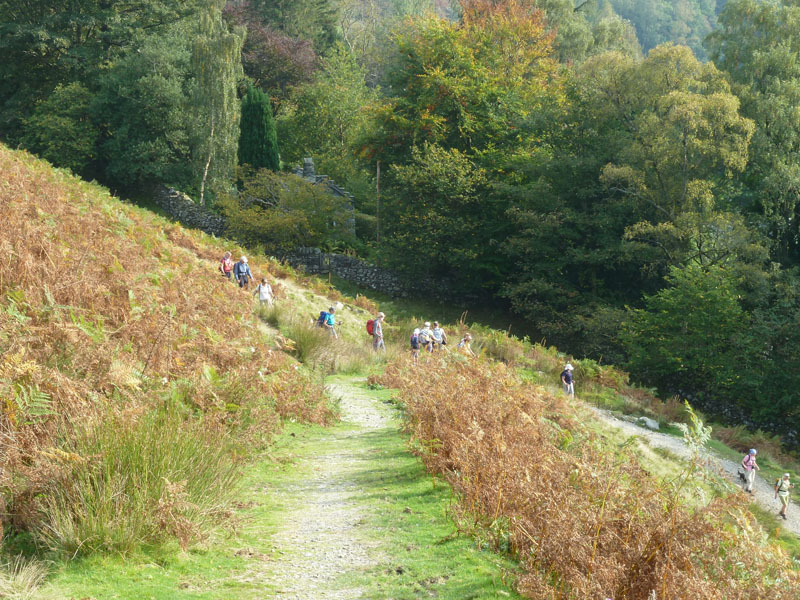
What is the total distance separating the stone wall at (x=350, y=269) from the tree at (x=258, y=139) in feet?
40.2

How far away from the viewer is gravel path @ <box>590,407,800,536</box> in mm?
14645

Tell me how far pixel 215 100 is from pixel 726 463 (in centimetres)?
3401

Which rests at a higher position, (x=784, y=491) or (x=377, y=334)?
(x=377, y=334)

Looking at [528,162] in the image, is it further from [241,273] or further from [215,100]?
[241,273]

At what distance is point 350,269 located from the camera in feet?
122

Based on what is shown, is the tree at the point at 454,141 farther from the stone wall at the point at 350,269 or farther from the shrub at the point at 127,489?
the shrub at the point at 127,489

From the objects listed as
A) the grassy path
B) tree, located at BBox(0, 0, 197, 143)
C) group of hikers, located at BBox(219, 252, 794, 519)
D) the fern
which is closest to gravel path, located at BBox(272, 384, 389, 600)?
the grassy path

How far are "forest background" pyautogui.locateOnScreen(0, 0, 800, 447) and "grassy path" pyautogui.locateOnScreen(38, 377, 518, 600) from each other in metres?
20.9

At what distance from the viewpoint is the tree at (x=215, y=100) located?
40.9 metres

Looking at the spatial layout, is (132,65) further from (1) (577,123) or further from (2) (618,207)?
(2) (618,207)

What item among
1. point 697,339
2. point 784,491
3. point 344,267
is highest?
point 344,267

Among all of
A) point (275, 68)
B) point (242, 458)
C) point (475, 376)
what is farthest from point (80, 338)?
point (275, 68)

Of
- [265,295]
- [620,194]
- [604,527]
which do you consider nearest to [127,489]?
[604,527]

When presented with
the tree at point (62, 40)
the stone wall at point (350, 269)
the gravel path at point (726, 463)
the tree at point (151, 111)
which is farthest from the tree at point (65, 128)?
the gravel path at point (726, 463)
